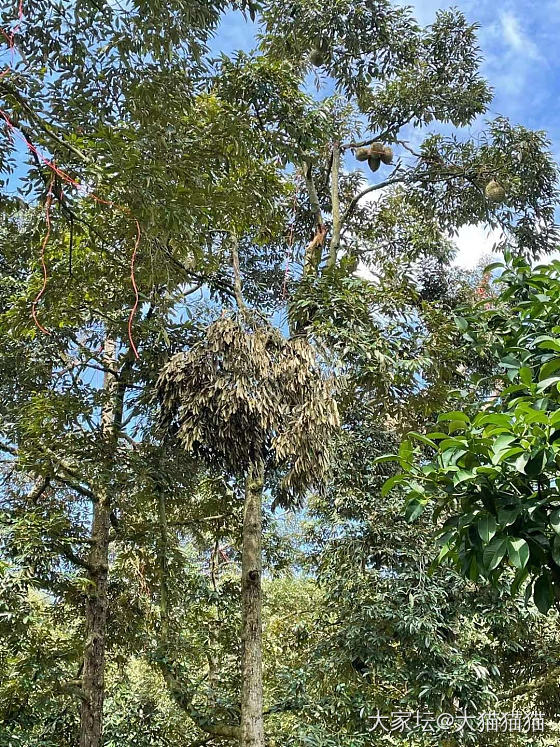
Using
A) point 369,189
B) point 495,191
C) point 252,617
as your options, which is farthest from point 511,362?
point 369,189

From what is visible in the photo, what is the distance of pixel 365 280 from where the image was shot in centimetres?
440

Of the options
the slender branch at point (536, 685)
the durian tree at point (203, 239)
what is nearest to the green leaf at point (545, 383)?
the durian tree at point (203, 239)

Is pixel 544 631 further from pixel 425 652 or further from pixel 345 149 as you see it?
pixel 345 149

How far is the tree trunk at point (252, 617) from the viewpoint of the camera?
398cm

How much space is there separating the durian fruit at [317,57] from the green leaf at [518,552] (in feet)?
13.8

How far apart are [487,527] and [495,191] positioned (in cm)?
376

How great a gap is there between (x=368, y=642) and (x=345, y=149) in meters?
3.78

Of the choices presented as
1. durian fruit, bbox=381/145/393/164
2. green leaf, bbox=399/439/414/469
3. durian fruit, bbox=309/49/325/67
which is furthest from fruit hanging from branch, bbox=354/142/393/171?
green leaf, bbox=399/439/414/469

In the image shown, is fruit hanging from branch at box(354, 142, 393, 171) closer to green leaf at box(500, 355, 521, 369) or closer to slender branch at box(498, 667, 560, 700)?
green leaf at box(500, 355, 521, 369)

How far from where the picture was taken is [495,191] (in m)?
4.79

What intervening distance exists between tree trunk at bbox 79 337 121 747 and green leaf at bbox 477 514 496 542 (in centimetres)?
286

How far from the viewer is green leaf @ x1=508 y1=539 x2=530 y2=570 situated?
1488 mm

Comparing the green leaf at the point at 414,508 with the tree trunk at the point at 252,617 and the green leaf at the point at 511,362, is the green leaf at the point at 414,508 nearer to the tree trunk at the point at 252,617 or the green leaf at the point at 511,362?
the green leaf at the point at 511,362

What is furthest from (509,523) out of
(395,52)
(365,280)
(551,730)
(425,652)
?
(551,730)
